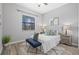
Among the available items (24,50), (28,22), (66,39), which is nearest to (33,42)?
(24,50)

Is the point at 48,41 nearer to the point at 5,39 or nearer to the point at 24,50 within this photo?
the point at 24,50

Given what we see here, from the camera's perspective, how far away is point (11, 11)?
161cm

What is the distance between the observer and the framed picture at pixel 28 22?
1700mm

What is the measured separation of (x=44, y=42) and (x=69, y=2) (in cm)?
87

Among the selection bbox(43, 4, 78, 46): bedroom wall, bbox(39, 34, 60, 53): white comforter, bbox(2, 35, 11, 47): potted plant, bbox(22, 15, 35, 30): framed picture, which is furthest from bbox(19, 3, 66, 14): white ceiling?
bbox(2, 35, 11, 47): potted plant

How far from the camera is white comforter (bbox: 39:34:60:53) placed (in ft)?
5.54

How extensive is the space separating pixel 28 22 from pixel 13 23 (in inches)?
11.2

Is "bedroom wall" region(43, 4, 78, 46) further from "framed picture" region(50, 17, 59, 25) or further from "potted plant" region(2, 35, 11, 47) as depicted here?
"potted plant" region(2, 35, 11, 47)

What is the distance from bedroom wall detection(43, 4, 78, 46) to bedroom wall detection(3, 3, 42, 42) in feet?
1.18

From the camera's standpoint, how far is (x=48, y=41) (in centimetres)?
170

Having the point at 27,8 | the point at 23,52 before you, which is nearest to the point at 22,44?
the point at 23,52

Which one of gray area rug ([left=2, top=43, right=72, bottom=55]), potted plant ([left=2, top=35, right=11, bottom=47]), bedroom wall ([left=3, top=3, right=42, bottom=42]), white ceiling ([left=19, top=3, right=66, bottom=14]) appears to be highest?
white ceiling ([left=19, top=3, right=66, bottom=14])

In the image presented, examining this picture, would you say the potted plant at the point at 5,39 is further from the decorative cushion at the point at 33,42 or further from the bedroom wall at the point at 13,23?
the decorative cushion at the point at 33,42
